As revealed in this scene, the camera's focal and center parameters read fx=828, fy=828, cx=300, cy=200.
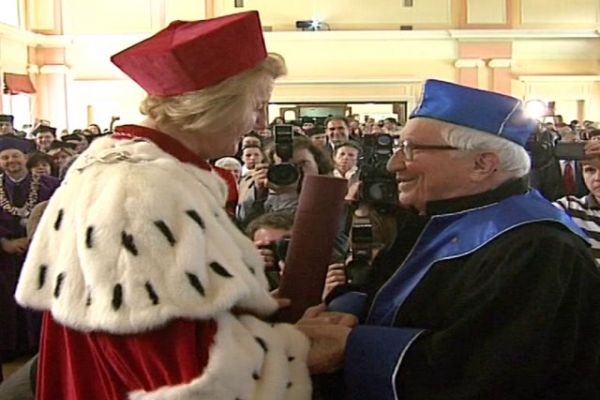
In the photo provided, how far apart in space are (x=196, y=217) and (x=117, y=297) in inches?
7.0

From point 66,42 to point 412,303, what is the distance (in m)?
15.3

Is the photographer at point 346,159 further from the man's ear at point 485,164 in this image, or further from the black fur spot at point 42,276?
the black fur spot at point 42,276

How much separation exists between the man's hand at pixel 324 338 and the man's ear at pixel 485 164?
429mm

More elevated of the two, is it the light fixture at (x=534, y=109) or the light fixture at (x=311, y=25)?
the light fixture at (x=311, y=25)

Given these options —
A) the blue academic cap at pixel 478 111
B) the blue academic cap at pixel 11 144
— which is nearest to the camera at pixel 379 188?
the blue academic cap at pixel 478 111

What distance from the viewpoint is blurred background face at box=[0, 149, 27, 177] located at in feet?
18.0

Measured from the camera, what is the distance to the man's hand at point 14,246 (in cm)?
513

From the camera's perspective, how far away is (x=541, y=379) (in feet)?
5.08

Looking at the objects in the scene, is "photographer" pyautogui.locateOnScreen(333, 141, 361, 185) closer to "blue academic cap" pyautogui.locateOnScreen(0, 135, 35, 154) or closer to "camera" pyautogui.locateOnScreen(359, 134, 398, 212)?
"blue academic cap" pyautogui.locateOnScreen(0, 135, 35, 154)

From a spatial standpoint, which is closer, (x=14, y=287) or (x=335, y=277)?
(x=335, y=277)

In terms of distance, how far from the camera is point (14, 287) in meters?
5.30

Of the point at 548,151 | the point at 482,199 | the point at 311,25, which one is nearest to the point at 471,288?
the point at 482,199

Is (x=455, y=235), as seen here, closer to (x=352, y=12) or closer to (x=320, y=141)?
(x=320, y=141)

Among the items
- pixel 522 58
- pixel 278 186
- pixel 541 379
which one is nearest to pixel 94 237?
pixel 541 379
